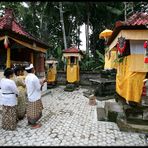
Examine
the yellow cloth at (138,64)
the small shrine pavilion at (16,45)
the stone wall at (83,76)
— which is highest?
the small shrine pavilion at (16,45)

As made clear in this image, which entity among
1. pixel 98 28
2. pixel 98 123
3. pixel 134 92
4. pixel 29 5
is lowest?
pixel 98 123

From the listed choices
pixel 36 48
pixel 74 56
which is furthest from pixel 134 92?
pixel 74 56

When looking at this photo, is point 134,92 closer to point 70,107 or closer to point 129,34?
point 129,34

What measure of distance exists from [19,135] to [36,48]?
719cm

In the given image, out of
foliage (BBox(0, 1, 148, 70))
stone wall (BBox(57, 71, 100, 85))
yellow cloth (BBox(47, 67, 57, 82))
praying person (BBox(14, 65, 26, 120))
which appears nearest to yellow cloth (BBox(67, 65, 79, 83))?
yellow cloth (BBox(47, 67, 57, 82))

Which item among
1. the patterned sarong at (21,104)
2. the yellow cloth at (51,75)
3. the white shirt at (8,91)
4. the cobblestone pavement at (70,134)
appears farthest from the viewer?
the yellow cloth at (51,75)

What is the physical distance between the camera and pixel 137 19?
7.00 meters

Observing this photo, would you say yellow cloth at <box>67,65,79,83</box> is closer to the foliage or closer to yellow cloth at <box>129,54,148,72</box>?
the foliage

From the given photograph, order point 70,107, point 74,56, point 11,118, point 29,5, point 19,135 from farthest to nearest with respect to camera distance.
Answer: point 29,5 < point 74,56 < point 70,107 < point 11,118 < point 19,135

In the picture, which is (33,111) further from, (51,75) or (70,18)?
(70,18)

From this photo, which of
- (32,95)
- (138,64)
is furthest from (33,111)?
(138,64)

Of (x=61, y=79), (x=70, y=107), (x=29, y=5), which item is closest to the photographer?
(x=70, y=107)

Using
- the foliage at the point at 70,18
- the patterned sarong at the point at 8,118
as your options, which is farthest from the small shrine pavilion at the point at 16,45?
the foliage at the point at 70,18

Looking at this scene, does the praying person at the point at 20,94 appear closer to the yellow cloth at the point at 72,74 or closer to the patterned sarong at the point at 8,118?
the patterned sarong at the point at 8,118
